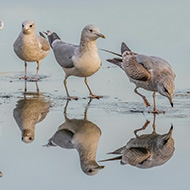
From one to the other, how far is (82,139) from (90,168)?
0.93 m

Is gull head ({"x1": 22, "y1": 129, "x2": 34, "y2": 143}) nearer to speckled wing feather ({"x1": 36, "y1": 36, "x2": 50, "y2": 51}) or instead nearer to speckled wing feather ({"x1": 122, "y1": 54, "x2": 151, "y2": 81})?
Answer: speckled wing feather ({"x1": 122, "y1": 54, "x2": 151, "y2": 81})

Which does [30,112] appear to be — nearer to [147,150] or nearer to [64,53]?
[64,53]

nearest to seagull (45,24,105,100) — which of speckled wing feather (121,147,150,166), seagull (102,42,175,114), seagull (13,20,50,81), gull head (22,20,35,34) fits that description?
seagull (102,42,175,114)

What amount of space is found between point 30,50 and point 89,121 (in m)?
4.03

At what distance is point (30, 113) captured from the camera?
782 cm

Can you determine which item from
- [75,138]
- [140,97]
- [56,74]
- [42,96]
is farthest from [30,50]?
[75,138]

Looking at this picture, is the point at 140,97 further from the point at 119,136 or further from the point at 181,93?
the point at 119,136

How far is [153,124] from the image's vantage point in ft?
23.6

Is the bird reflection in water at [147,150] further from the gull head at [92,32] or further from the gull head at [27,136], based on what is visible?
the gull head at [92,32]

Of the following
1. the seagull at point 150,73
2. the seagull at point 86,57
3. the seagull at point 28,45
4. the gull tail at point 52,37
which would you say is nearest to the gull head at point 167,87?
the seagull at point 150,73

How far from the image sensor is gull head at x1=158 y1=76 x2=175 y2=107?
7.64m

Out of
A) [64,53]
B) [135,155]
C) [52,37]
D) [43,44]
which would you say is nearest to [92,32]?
[64,53]

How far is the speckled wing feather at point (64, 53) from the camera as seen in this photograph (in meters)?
9.19

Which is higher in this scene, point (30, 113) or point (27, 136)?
point (30, 113)
